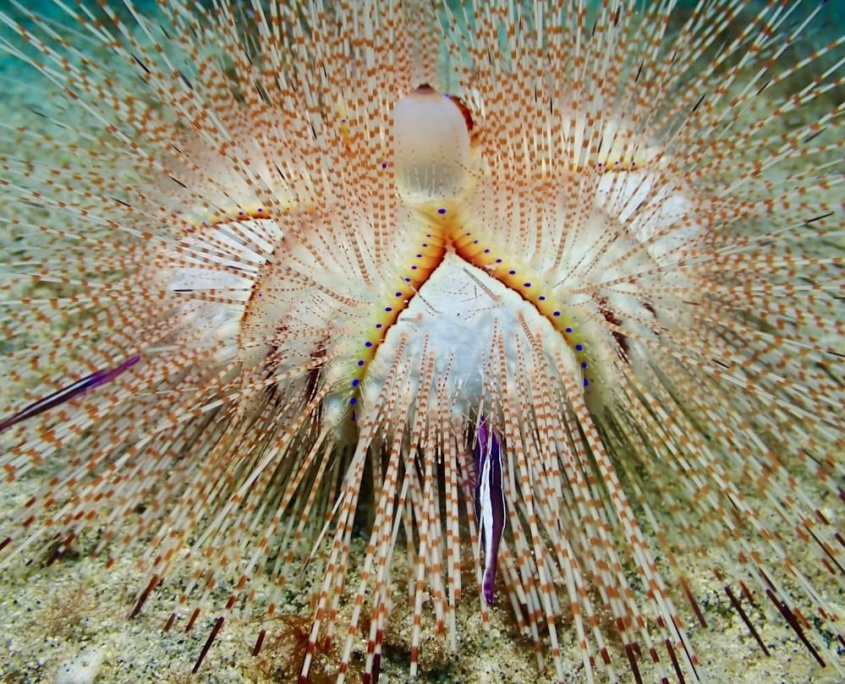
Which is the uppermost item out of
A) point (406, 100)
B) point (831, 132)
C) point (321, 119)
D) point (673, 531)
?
point (831, 132)

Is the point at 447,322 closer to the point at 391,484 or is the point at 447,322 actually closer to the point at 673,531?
the point at 391,484

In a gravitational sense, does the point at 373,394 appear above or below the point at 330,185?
below

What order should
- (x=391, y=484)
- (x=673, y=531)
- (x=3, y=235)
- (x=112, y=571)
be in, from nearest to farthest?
(x=391, y=484) → (x=112, y=571) → (x=673, y=531) → (x=3, y=235)

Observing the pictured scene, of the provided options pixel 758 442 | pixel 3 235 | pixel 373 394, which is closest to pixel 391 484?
pixel 373 394

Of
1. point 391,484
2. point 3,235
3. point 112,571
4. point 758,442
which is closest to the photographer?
point 391,484

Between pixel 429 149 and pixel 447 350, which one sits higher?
pixel 429 149
